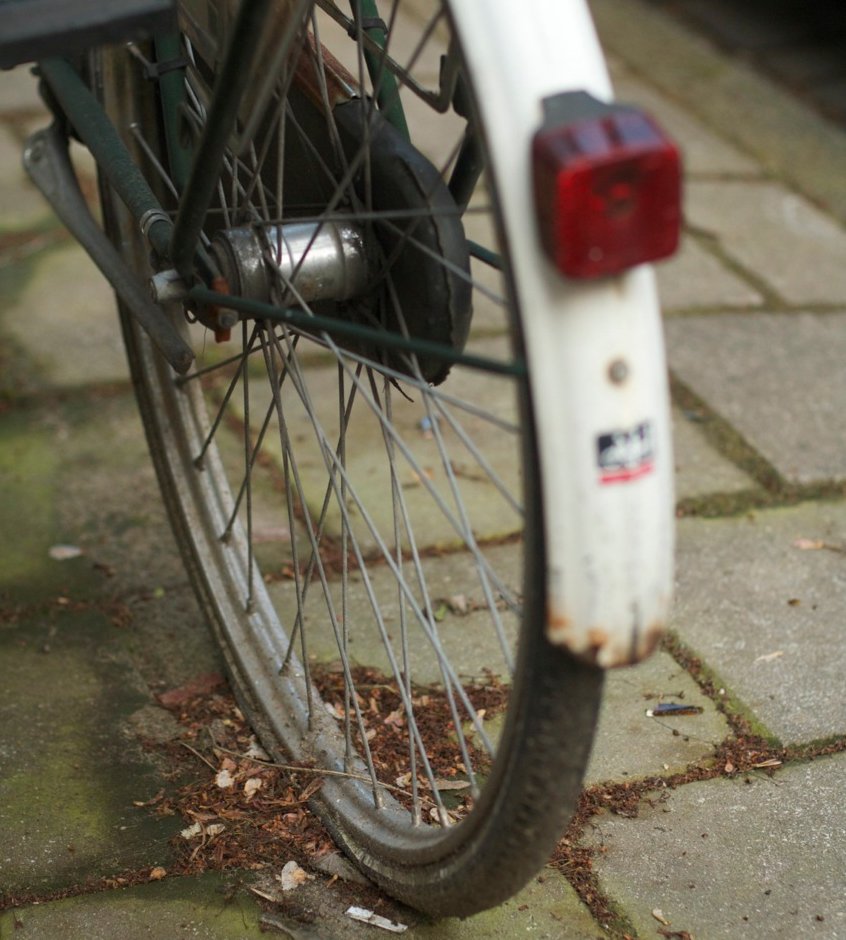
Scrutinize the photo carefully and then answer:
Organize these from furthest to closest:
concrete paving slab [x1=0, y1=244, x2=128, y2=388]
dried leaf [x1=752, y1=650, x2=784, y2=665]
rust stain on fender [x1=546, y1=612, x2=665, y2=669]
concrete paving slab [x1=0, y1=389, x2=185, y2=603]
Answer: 1. concrete paving slab [x1=0, y1=244, x2=128, y2=388]
2. concrete paving slab [x1=0, y1=389, x2=185, y2=603]
3. dried leaf [x1=752, y1=650, x2=784, y2=665]
4. rust stain on fender [x1=546, y1=612, x2=665, y2=669]

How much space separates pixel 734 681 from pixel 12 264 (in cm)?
204

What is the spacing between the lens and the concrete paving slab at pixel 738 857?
5.27ft

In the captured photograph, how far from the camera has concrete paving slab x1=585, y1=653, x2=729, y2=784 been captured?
A: 72.8 inches

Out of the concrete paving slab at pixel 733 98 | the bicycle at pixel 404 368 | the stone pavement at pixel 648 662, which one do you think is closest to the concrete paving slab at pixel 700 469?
the stone pavement at pixel 648 662

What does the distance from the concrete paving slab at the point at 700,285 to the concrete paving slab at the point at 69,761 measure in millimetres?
1641

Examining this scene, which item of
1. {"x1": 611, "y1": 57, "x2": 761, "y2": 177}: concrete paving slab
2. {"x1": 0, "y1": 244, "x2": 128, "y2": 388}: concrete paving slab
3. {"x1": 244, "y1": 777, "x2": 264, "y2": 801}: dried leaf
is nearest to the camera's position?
{"x1": 244, "y1": 777, "x2": 264, "y2": 801}: dried leaf

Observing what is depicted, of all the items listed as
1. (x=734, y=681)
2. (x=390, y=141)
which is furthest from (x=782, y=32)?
(x=390, y=141)

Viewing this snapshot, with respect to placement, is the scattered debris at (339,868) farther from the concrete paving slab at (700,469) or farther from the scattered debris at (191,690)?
the concrete paving slab at (700,469)

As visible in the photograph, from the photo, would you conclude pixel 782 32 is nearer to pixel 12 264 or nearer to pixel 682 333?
pixel 682 333

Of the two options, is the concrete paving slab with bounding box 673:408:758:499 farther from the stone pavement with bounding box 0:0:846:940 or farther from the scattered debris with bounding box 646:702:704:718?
the scattered debris with bounding box 646:702:704:718

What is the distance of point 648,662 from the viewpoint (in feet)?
6.78

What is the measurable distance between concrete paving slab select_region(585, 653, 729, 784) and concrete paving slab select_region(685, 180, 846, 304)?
1504 millimetres

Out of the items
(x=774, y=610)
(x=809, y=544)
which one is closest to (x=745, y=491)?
(x=809, y=544)

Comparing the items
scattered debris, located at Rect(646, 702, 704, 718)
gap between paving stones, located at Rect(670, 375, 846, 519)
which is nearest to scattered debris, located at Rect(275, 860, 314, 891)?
scattered debris, located at Rect(646, 702, 704, 718)
